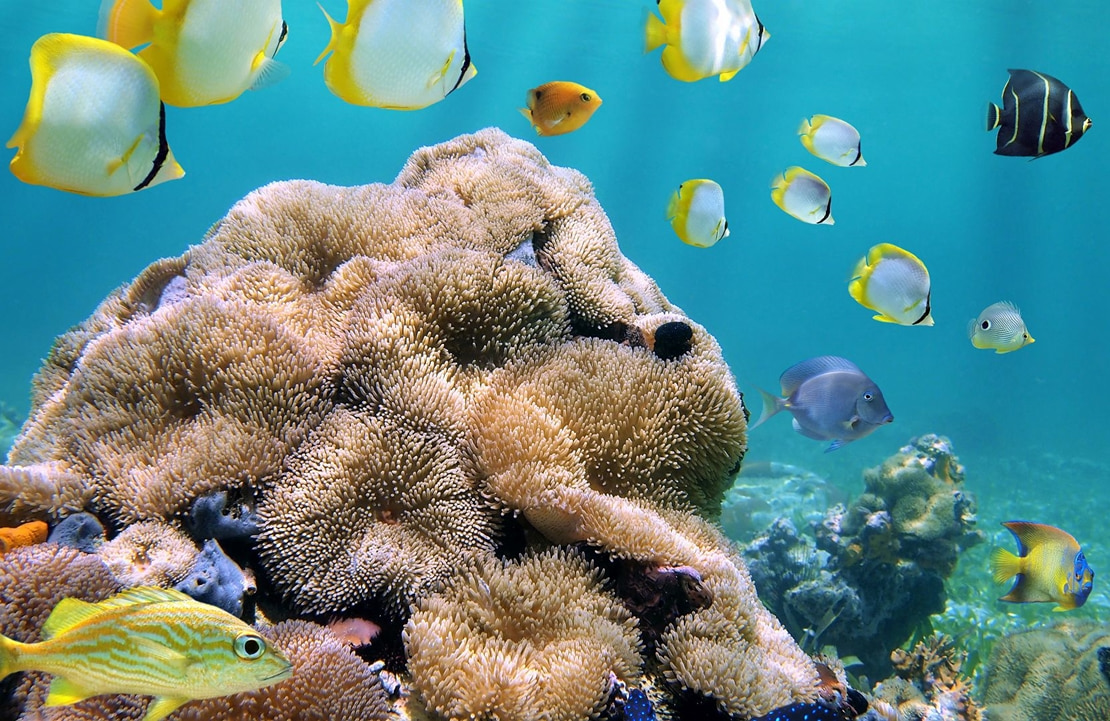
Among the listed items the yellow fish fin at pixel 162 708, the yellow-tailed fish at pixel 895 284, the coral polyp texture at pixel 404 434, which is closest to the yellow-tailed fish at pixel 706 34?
the coral polyp texture at pixel 404 434

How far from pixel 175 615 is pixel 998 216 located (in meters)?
96.0

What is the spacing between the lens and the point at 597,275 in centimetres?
333

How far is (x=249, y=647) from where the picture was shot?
1.35 metres

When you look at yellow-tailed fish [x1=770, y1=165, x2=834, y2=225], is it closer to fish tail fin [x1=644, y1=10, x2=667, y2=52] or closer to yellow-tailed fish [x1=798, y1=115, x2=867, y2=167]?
yellow-tailed fish [x1=798, y1=115, x2=867, y2=167]

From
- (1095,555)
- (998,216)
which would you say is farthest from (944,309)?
(1095,555)

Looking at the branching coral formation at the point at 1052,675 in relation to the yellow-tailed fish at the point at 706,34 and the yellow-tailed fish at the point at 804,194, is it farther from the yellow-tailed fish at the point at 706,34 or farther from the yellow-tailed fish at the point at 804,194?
the yellow-tailed fish at the point at 706,34

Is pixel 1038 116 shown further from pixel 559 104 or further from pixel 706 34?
pixel 559 104

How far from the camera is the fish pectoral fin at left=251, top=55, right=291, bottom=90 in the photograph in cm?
207

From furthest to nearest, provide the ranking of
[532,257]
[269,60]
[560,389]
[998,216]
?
[998,216] < [532,257] < [560,389] < [269,60]

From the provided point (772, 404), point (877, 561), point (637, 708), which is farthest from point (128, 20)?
point (877, 561)

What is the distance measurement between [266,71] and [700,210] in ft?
11.1

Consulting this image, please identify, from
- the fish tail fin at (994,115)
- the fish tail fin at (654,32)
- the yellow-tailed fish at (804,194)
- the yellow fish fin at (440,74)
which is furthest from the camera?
the yellow-tailed fish at (804,194)

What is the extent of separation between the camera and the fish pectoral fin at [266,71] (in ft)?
6.79

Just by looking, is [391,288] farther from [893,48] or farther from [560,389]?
[893,48]
